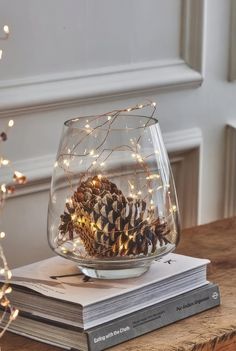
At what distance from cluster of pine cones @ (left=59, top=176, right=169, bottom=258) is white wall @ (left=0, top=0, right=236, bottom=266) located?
309 millimetres

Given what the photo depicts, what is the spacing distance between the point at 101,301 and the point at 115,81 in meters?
0.57

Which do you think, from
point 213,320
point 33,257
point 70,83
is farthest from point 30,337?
point 70,83

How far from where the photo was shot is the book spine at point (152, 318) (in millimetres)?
1126

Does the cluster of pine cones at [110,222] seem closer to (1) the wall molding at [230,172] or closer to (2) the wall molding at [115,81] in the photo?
A: (2) the wall molding at [115,81]

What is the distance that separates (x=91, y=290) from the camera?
46.1 inches

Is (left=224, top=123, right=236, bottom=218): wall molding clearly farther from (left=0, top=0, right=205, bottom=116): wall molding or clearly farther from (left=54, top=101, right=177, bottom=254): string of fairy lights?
(left=54, top=101, right=177, bottom=254): string of fairy lights

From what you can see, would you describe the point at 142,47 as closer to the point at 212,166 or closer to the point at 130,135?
the point at 212,166

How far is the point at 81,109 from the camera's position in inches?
62.2

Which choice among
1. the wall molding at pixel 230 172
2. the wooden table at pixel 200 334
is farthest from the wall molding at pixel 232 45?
the wooden table at pixel 200 334

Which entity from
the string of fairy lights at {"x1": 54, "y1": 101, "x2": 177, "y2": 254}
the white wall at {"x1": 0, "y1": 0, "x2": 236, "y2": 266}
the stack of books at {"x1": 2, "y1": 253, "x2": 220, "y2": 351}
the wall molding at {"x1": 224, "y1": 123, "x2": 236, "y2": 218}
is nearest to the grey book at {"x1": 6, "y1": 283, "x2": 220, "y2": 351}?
the stack of books at {"x1": 2, "y1": 253, "x2": 220, "y2": 351}

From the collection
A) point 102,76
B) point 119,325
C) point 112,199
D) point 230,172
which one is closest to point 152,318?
point 119,325

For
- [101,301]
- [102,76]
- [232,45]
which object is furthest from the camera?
[232,45]

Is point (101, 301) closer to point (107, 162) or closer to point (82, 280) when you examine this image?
point (82, 280)

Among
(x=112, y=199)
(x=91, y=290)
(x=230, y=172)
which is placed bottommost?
(x=230, y=172)
